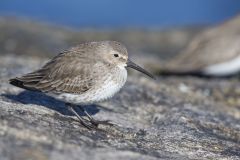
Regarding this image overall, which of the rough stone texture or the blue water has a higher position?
the blue water

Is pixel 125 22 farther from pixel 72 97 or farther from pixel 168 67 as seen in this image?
pixel 72 97

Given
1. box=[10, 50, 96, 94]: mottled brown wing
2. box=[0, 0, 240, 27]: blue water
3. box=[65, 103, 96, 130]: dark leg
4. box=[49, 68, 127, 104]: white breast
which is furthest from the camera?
box=[0, 0, 240, 27]: blue water

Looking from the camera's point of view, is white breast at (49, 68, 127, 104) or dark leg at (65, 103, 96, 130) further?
white breast at (49, 68, 127, 104)

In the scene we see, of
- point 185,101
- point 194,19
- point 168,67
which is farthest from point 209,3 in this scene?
point 185,101

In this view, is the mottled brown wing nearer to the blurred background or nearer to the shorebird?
the shorebird

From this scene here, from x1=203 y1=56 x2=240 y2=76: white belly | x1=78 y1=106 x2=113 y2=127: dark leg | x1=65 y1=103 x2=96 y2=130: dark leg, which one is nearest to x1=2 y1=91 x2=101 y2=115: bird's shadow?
x1=65 y1=103 x2=96 y2=130: dark leg

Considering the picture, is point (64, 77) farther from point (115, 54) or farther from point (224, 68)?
point (224, 68)
